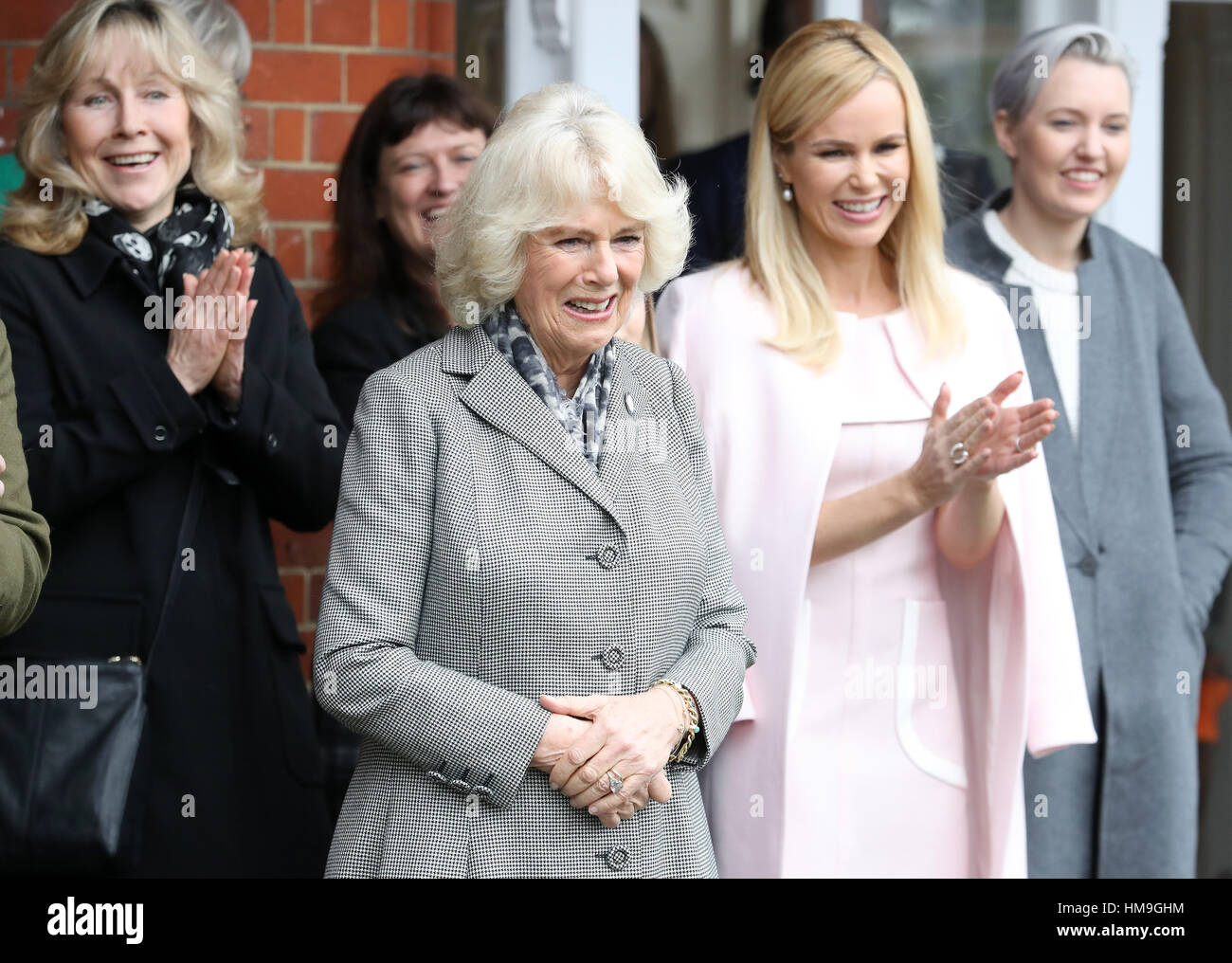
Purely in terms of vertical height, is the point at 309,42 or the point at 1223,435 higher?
the point at 309,42

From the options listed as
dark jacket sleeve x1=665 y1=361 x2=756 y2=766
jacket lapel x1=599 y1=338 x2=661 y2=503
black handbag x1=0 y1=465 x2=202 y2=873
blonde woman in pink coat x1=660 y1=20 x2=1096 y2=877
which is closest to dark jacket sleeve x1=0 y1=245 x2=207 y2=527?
black handbag x1=0 y1=465 x2=202 y2=873

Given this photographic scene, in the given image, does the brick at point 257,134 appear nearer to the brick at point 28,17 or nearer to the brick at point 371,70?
the brick at point 371,70

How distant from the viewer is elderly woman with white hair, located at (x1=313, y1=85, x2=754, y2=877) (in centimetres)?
239

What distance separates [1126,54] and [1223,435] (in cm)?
92

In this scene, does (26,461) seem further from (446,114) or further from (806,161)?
(806,161)

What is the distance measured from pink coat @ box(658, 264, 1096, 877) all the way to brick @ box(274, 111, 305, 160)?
1220 mm

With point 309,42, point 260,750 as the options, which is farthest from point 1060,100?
point 260,750

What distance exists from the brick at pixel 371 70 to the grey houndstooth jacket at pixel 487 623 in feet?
5.13

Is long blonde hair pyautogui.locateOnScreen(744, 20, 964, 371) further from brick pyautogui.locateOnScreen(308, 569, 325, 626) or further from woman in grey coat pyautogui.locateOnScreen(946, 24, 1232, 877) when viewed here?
brick pyautogui.locateOnScreen(308, 569, 325, 626)

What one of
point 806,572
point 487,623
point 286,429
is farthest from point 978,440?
point 286,429

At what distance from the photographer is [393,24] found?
3973 millimetres

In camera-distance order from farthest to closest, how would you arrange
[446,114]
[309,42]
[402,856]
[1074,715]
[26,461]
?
[309,42]
[446,114]
[1074,715]
[26,461]
[402,856]

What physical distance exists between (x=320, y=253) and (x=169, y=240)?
977 mm

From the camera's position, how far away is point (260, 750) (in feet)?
9.87
